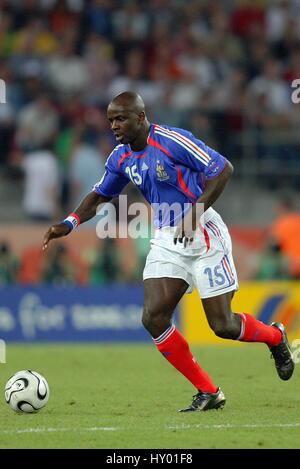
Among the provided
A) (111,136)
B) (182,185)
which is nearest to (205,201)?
(182,185)

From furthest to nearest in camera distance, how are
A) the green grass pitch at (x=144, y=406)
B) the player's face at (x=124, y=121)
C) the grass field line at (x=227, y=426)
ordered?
the player's face at (x=124, y=121), the grass field line at (x=227, y=426), the green grass pitch at (x=144, y=406)

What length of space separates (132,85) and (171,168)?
34.4ft

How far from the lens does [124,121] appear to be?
8266 mm

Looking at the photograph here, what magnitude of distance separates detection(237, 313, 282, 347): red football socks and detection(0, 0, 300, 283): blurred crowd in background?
799 centimetres

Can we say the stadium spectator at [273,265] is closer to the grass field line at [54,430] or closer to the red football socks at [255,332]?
the red football socks at [255,332]

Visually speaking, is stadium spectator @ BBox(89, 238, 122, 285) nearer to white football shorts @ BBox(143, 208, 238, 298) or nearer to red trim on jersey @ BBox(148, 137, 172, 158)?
white football shorts @ BBox(143, 208, 238, 298)

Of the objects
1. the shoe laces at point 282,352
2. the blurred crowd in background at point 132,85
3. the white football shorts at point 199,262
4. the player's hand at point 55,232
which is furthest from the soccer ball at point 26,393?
the blurred crowd in background at point 132,85

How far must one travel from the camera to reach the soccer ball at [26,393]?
324 inches

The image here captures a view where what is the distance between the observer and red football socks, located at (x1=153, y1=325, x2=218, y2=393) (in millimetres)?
8391

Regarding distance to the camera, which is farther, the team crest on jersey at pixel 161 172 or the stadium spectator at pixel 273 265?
the stadium spectator at pixel 273 265

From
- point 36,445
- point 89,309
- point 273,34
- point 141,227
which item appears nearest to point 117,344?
point 89,309

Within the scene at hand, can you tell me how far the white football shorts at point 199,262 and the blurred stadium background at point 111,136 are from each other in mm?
7597

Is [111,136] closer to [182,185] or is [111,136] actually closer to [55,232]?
[55,232]

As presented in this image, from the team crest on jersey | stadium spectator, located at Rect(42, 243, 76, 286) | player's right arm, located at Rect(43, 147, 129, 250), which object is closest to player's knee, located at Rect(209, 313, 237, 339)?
the team crest on jersey
